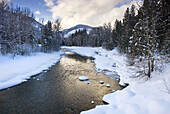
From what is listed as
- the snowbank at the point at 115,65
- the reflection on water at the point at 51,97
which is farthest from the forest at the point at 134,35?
the reflection on water at the point at 51,97

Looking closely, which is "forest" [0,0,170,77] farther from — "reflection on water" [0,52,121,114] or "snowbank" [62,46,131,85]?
"reflection on water" [0,52,121,114]

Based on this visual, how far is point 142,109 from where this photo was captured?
4.16 meters

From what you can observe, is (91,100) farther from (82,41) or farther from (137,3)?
(82,41)

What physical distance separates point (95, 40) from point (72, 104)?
179ft

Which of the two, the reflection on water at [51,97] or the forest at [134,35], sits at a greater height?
the forest at [134,35]

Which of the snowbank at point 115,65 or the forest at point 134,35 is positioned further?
the snowbank at point 115,65

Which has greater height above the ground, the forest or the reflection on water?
the forest

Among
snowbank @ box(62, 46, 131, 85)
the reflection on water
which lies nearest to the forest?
snowbank @ box(62, 46, 131, 85)

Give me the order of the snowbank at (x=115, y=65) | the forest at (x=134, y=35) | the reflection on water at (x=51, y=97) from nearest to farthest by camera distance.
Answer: the reflection on water at (x=51, y=97) → the forest at (x=134, y=35) → the snowbank at (x=115, y=65)

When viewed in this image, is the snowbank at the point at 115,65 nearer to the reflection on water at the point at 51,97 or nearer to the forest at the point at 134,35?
the forest at the point at 134,35

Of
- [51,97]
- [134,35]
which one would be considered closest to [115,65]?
[134,35]

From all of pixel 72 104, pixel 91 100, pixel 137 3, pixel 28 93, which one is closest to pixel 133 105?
pixel 91 100

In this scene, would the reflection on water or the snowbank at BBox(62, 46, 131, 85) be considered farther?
the snowbank at BBox(62, 46, 131, 85)

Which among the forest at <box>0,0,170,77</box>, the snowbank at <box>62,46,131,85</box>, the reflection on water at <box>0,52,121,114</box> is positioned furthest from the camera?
the snowbank at <box>62,46,131,85</box>
